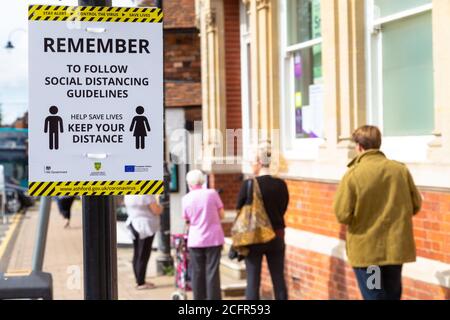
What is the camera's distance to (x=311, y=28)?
8.61m

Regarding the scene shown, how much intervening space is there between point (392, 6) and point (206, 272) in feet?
11.5

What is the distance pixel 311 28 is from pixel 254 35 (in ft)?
3.62

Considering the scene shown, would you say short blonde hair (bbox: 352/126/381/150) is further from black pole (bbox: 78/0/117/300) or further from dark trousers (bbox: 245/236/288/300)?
black pole (bbox: 78/0/117/300)

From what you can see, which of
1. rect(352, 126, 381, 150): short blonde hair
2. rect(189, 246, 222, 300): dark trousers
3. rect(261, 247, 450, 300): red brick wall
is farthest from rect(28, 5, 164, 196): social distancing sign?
rect(189, 246, 222, 300): dark trousers

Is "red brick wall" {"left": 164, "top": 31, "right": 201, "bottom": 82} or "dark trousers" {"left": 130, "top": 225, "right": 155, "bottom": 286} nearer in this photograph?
"dark trousers" {"left": 130, "top": 225, "right": 155, "bottom": 286}

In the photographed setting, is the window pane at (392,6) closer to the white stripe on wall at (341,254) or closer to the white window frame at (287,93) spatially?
the white window frame at (287,93)

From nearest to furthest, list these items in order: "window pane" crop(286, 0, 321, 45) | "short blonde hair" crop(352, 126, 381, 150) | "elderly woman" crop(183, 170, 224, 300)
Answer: "short blonde hair" crop(352, 126, 381, 150) → "elderly woman" crop(183, 170, 224, 300) → "window pane" crop(286, 0, 321, 45)

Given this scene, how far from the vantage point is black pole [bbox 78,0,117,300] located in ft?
10.4

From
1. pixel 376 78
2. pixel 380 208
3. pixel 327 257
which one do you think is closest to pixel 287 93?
pixel 376 78

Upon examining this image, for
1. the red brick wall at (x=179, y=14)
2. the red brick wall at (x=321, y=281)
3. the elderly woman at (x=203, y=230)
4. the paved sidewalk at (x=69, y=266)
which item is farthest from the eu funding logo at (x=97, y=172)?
the red brick wall at (x=179, y=14)

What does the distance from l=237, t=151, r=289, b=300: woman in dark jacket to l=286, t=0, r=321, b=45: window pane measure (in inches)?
67.8

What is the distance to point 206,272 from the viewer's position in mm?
8414
